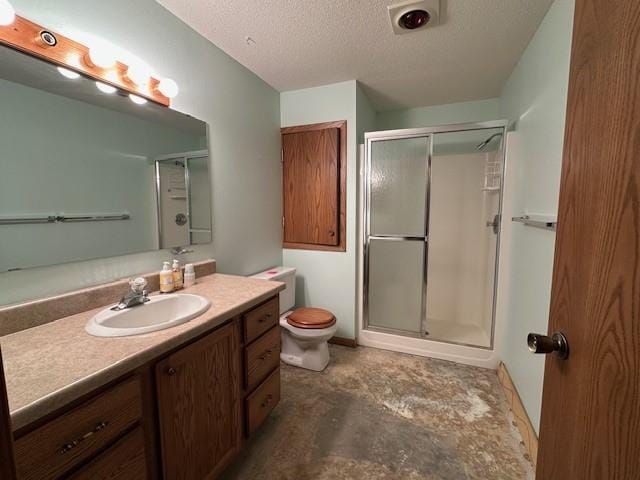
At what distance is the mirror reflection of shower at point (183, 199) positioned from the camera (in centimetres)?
147

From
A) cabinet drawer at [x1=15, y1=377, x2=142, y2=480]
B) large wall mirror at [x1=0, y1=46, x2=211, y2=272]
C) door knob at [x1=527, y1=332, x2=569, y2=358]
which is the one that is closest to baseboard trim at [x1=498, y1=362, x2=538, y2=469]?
door knob at [x1=527, y1=332, x2=569, y2=358]

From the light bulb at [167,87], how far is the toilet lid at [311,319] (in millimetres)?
1610

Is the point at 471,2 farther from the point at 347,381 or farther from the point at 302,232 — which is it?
the point at 347,381

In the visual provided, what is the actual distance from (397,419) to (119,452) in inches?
56.6

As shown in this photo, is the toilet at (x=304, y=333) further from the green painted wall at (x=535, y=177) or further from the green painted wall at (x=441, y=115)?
the green painted wall at (x=441, y=115)

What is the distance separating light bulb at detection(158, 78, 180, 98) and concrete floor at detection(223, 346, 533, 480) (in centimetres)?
189

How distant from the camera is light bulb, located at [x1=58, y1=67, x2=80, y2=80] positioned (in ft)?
3.52

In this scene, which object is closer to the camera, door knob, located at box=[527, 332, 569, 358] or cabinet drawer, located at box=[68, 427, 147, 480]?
door knob, located at box=[527, 332, 569, 358]

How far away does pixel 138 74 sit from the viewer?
4.29ft

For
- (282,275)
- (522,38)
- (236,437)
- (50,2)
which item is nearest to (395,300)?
(282,275)

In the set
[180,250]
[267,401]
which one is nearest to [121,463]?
[267,401]

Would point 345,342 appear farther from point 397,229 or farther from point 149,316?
point 149,316

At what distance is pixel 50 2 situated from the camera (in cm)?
104

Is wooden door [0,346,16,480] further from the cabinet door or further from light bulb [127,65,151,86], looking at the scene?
light bulb [127,65,151,86]
